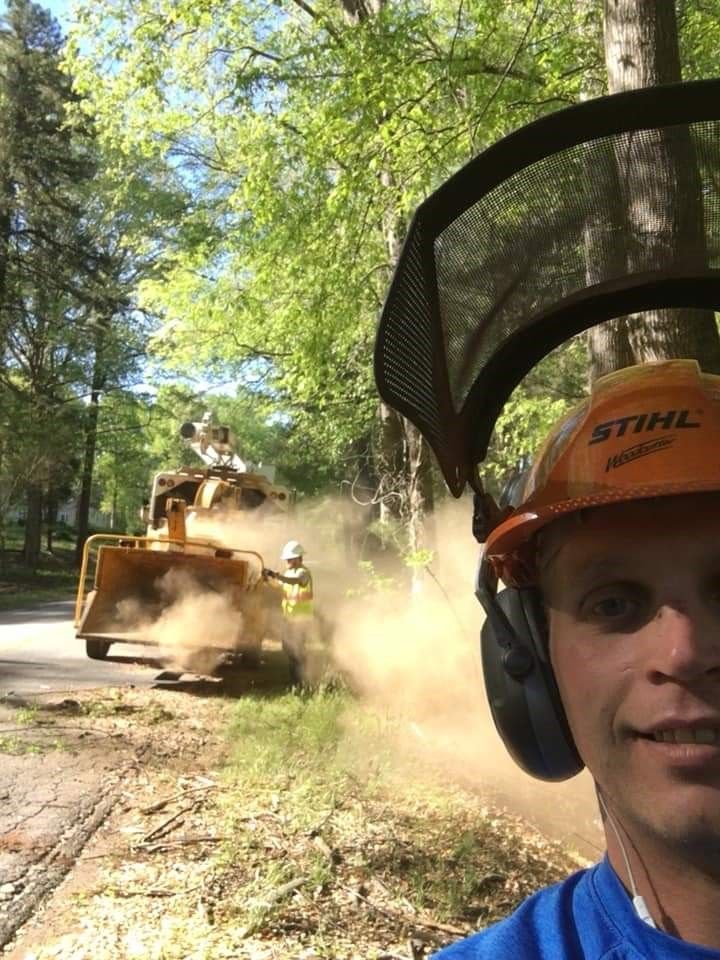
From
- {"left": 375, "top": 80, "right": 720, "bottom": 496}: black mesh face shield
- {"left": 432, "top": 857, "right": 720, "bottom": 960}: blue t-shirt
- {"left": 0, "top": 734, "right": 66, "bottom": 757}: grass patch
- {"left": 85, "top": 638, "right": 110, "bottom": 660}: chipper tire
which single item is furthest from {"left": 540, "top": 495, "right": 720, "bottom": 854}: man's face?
{"left": 85, "top": 638, "right": 110, "bottom": 660}: chipper tire

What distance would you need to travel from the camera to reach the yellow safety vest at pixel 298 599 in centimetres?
968

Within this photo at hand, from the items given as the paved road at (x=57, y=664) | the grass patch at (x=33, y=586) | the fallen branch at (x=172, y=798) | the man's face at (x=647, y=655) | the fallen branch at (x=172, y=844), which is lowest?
the fallen branch at (x=172, y=844)

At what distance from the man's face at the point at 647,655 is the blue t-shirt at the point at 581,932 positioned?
0.14 m

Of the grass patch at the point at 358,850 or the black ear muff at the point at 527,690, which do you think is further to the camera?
the grass patch at the point at 358,850

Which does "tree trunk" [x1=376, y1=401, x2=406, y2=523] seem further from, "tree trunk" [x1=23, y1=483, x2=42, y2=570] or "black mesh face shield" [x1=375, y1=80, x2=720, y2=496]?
"tree trunk" [x1=23, y1=483, x2=42, y2=570]

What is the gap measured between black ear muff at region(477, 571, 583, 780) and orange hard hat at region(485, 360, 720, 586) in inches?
Answer: 4.5

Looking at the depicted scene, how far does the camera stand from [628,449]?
1.25 meters

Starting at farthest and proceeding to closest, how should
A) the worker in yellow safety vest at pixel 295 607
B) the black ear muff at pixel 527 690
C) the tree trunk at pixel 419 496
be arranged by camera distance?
the tree trunk at pixel 419 496 < the worker in yellow safety vest at pixel 295 607 < the black ear muff at pixel 527 690

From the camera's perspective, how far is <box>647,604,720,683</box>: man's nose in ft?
3.63

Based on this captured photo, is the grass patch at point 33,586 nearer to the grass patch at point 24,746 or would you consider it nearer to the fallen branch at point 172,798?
the grass patch at point 24,746

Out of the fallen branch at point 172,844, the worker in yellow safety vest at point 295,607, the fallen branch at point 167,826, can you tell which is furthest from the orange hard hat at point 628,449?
the worker in yellow safety vest at point 295,607

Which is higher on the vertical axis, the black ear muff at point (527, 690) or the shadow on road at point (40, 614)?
the black ear muff at point (527, 690)

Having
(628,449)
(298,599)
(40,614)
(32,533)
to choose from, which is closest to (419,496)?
(298,599)

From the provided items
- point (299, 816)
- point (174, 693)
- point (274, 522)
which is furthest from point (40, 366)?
point (299, 816)
